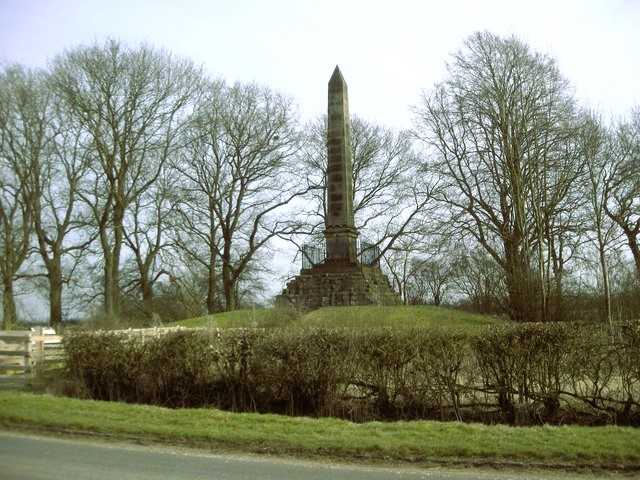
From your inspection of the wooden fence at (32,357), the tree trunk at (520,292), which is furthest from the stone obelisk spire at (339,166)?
the wooden fence at (32,357)

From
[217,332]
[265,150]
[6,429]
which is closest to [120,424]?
[6,429]

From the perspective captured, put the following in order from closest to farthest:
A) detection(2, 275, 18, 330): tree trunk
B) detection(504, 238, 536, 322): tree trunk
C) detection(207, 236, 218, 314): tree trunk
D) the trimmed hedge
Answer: the trimmed hedge, detection(504, 238, 536, 322): tree trunk, detection(2, 275, 18, 330): tree trunk, detection(207, 236, 218, 314): tree trunk

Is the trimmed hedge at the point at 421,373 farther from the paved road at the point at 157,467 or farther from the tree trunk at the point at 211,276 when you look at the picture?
the tree trunk at the point at 211,276

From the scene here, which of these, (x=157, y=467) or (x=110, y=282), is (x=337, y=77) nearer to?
(x=110, y=282)

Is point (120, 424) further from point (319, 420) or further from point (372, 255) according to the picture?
point (372, 255)

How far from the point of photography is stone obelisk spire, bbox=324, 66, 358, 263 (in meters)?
29.1

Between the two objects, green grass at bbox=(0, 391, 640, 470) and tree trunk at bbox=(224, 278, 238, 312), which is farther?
tree trunk at bbox=(224, 278, 238, 312)

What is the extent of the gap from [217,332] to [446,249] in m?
25.0

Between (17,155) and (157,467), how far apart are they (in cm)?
2875

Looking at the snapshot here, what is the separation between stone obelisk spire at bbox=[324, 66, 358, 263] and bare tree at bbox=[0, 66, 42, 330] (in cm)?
1491

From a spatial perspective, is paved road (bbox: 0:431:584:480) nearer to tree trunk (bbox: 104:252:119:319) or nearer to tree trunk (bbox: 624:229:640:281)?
tree trunk (bbox: 104:252:119:319)

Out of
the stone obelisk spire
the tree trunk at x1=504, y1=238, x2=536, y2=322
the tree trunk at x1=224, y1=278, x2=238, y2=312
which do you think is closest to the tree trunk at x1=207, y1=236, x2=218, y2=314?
the tree trunk at x1=224, y1=278, x2=238, y2=312

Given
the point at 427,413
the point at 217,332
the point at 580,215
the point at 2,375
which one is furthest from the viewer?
the point at 580,215

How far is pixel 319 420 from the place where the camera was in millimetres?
10117
